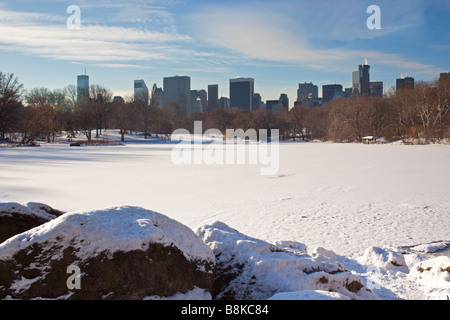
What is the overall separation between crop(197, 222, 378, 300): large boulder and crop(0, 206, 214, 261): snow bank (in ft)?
1.46

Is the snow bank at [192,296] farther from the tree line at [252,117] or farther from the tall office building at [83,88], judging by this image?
the tall office building at [83,88]

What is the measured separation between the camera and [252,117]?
105m

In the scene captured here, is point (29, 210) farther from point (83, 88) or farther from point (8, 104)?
point (83, 88)

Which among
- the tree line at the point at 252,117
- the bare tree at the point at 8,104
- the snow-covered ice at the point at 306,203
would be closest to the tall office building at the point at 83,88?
the tree line at the point at 252,117

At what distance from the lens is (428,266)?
5.00 m

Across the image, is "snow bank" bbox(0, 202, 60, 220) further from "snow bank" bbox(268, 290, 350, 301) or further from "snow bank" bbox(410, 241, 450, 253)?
"snow bank" bbox(410, 241, 450, 253)

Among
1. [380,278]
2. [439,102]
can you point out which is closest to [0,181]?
[380,278]

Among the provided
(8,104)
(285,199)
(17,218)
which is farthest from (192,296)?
(8,104)

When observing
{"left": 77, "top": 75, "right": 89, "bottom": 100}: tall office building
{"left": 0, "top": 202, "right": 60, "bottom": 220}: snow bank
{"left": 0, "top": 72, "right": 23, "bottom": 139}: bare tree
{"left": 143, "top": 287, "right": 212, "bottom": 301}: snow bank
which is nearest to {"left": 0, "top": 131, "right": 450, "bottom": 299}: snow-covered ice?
{"left": 143, "top": 287, "right": 212, "bottom": 301}: snow bank

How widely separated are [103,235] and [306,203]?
7414mm

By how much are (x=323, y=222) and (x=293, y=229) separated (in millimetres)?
910

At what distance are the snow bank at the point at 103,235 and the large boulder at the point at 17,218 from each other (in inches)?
37.4

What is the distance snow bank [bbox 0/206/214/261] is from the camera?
9.69 feet
